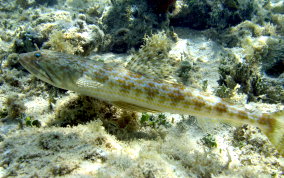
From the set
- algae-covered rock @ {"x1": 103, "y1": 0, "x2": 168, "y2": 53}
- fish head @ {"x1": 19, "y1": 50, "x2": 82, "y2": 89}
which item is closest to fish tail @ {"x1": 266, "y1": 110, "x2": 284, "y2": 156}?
fish head @ {"x1": 19, "y1": 50, "x2": 82, "y2": 89}

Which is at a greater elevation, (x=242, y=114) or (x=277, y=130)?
(x=242, y=114)

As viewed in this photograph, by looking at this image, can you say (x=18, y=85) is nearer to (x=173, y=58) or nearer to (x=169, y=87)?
(x=169, y=87)

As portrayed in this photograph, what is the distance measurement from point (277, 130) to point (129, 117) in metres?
3.19

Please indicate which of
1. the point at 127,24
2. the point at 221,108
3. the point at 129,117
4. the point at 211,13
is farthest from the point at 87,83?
the point at 211,13

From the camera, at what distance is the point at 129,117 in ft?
14.2

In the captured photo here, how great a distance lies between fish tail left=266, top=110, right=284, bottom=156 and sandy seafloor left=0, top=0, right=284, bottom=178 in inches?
16.0

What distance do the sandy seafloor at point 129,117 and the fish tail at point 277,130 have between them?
1.33ft

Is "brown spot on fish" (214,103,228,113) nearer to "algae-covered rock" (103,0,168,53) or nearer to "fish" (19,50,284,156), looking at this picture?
"fish" (19,50,284,156)

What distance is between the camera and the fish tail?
3723 millimetres

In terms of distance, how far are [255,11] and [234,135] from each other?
11742 mm

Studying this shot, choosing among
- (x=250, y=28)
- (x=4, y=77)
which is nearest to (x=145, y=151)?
(x=4, y=77)

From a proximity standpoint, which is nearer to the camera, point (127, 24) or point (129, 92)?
point (129, 92)

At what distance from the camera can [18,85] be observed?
231 inches

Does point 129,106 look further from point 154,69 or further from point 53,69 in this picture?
point 53,69
